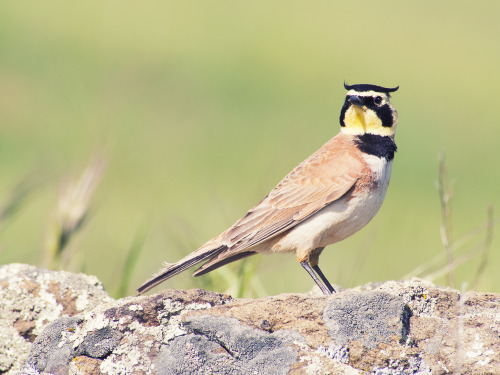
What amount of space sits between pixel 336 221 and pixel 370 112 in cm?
103

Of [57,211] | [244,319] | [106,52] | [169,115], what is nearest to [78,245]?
[57,211]

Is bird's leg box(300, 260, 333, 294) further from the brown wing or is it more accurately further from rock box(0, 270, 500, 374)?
rock box(0, 270, 500, 374)

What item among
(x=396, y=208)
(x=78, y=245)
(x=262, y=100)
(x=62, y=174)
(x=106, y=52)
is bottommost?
(x=396, y=208)

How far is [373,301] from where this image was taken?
4.14 m

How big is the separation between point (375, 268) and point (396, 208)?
9.83ft

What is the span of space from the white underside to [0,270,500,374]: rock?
156 centimetres

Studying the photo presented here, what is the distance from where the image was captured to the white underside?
5.82 metres

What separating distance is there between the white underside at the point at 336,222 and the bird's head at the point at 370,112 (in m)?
0.53

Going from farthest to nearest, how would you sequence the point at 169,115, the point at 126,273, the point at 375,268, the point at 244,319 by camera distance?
the point at 169,115, the point at 375,268, the point at 126,273, the point at 244,319

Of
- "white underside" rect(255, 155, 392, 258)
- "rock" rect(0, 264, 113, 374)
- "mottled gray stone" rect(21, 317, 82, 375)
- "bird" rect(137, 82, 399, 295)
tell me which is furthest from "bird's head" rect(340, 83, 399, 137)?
"mottled gray stone" rect(21, 317, 82, 375)

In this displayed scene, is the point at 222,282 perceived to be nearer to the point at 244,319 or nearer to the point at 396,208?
the point at 244,319

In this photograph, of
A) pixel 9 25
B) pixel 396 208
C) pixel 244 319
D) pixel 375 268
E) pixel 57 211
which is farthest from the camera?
pixel 9 25

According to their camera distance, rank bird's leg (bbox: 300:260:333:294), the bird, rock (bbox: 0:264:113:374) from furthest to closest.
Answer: the bird < bird's leg (bbox: 300:260:333:294) < rock (bbox: 0:264:113:374)

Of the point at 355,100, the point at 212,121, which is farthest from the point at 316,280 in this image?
the point at 212,121
